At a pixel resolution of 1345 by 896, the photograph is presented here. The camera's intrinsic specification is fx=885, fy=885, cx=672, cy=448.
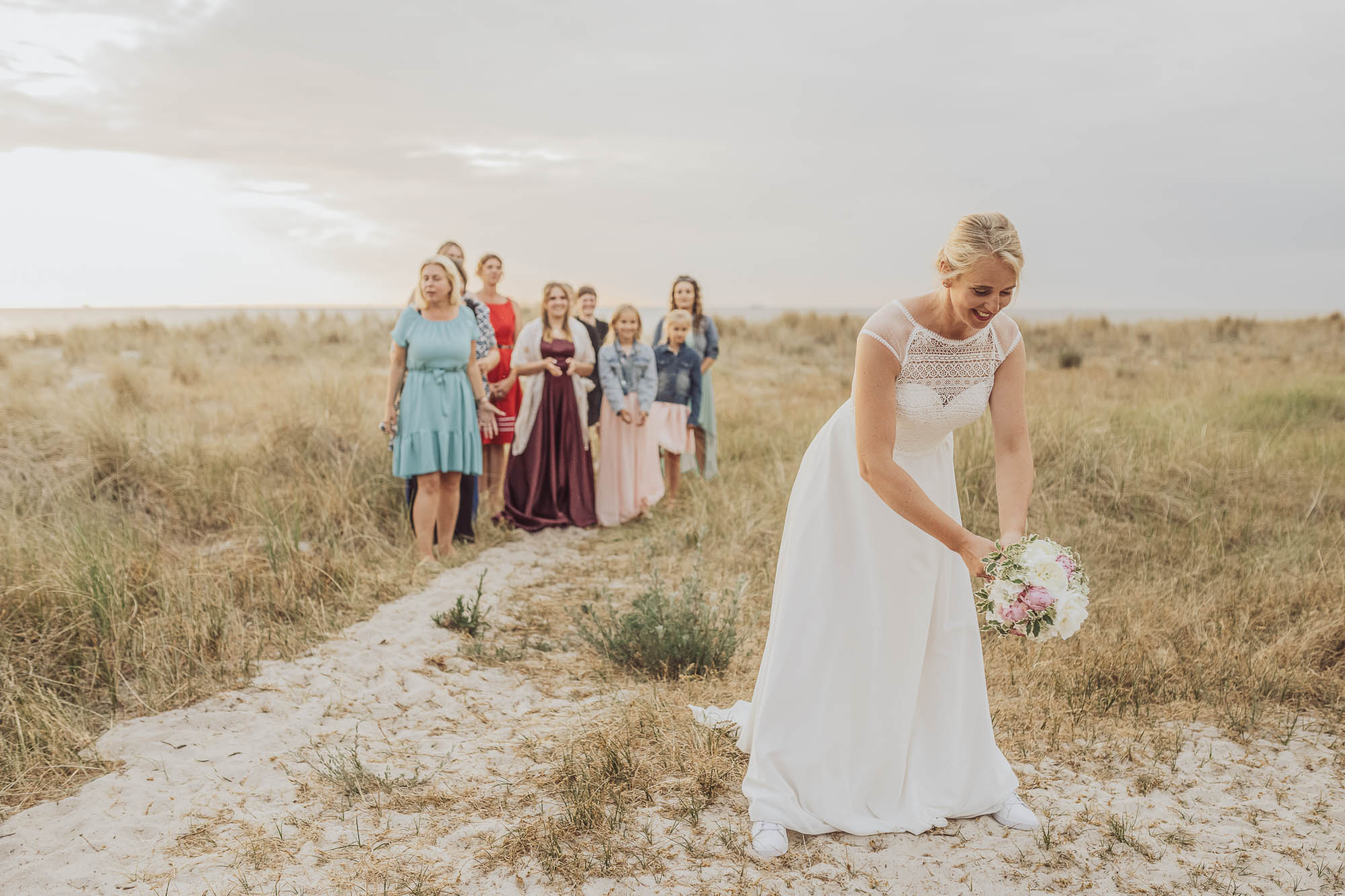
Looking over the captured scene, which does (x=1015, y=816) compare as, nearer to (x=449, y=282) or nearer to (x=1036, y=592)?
(x=1036, y=592)

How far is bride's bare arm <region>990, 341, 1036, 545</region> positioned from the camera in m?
2.84

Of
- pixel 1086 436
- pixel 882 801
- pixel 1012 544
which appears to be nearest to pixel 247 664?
pixel 882 801

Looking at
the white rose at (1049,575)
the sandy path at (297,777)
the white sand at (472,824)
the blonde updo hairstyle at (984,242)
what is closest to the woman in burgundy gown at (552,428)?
the sandy path at (297,777)

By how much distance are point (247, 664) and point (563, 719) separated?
66.3 inches

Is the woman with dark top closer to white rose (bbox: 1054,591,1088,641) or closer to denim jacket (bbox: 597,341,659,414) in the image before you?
denim jacket (bbox: 597,341,659,414)

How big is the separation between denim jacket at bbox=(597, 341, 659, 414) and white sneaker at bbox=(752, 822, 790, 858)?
5.08 metres

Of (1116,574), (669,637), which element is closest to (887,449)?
(669,637)

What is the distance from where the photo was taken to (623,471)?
800 centimetres

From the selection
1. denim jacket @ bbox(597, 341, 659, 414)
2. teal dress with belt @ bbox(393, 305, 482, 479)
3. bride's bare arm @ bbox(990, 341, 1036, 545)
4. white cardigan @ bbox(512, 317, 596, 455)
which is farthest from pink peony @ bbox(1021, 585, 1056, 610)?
white cardigan @ bbox(512, 317, 596, 455)

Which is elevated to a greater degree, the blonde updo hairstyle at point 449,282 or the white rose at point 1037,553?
the blonde updo hairstyle at point 449,282

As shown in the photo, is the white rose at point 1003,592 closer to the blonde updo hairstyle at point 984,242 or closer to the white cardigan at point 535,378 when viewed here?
the blonde updo hairstyle at point 984,242

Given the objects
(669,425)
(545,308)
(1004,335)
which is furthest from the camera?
(669,425)

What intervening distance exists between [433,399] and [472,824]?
3604 mm

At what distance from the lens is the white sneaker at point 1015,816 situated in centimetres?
316
